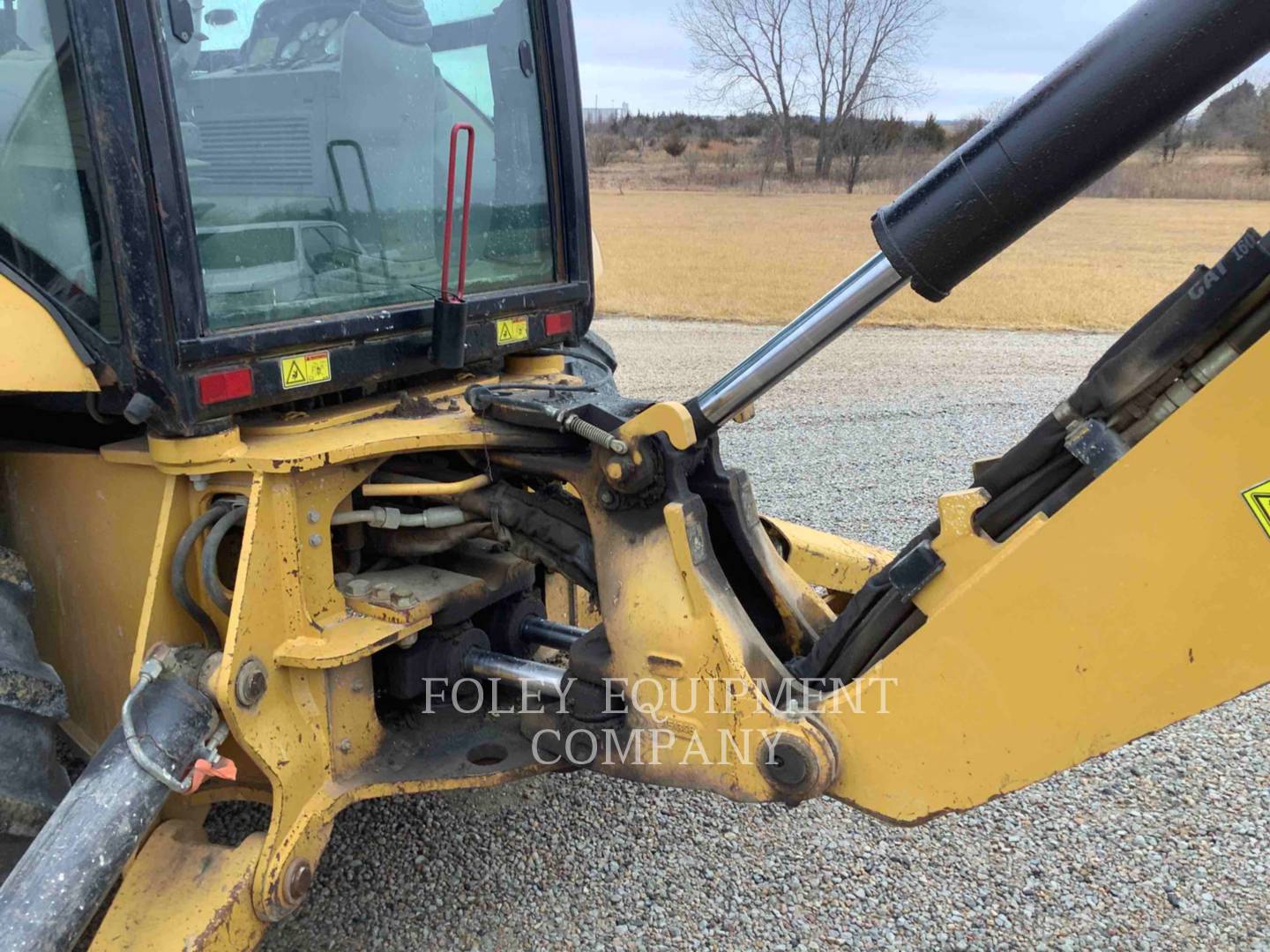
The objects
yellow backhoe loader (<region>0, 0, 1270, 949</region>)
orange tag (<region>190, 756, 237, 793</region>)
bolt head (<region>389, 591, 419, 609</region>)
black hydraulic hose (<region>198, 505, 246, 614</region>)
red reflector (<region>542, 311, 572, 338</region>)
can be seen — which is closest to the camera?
yellow backhoe loader (<region>0, 0, 1270, 949</region>)

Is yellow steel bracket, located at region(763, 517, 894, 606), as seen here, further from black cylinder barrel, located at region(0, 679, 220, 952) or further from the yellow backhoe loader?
black cylinder barrel, located at region(0, 679, 220, 952)

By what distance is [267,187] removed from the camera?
2152mm

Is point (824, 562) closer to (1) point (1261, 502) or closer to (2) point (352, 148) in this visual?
(1) point (1261, 502)

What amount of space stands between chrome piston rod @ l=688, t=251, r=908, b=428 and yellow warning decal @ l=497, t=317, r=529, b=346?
2.45 ft

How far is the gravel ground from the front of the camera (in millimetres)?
2475

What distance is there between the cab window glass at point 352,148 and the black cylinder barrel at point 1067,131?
48.3 inches

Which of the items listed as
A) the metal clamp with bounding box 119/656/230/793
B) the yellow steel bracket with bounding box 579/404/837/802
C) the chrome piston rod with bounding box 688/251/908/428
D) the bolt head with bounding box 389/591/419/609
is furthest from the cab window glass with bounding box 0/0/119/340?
the chrome piston rod with bounding box 688/251/908/428

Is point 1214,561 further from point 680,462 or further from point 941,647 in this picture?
point 680,462

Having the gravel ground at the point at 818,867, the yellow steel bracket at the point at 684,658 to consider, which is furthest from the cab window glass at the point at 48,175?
the gravel ground at the point at 818,867

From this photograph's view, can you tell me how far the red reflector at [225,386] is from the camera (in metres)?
1.98

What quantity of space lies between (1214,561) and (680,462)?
38.0 inches

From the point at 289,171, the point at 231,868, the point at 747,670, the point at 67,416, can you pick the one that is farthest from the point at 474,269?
the point at 231,868

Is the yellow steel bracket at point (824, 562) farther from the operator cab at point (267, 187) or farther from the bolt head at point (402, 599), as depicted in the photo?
the bolt head at point (402, 599)

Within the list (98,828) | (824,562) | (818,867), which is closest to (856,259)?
(824,562)
